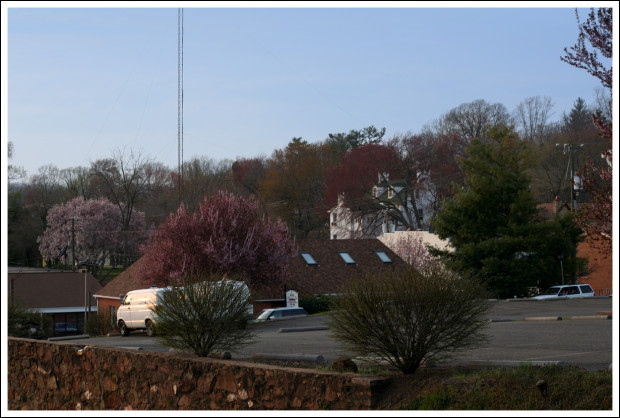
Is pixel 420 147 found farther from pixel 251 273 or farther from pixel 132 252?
pixel 251 273

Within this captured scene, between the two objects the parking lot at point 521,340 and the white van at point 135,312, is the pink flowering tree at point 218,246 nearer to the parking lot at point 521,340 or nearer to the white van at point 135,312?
the parking lot at point 521,340

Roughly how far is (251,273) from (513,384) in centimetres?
2859

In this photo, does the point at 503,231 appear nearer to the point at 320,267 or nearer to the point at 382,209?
the point at 320,267

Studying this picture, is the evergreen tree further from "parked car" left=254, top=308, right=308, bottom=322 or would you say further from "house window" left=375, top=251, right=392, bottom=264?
"parked car" left=254, top=308, right=308, bottom=322

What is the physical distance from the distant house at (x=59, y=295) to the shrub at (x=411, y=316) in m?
43.3

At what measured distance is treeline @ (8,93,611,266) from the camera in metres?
65.8

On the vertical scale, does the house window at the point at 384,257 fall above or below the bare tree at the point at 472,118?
below

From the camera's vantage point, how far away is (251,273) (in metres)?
37.2

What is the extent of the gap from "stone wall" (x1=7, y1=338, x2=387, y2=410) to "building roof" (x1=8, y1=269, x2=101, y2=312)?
36736mm

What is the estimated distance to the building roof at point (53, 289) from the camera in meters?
51.9

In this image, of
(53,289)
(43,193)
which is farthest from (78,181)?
(53,289)

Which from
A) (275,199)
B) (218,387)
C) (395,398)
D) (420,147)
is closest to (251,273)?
(218,387)

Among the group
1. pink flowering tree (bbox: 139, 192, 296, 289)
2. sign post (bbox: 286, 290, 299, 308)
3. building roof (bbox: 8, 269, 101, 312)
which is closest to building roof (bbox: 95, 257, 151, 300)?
building roof (bbox: 8, 269, 101, 312)

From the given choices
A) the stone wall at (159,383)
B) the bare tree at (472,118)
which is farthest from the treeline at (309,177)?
the stone wall at (159,383)
